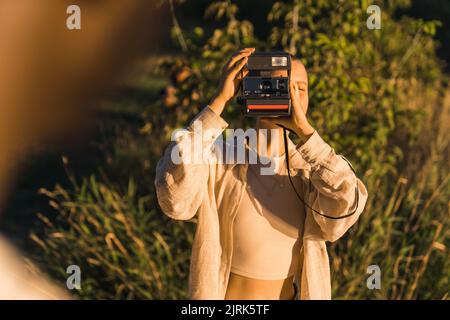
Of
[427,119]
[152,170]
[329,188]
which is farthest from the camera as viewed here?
[427,119]

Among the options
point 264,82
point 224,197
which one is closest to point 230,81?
Result: point 264,82

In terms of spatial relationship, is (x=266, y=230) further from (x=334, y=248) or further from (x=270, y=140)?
(x=334, y=248)

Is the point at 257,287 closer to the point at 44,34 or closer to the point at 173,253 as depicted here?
the point at 173,253

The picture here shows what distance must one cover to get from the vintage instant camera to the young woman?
0.11 ft

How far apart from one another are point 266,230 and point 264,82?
0.49 m

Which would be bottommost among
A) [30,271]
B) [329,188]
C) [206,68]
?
[30,271]

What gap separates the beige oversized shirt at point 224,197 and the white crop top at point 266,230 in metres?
0.03

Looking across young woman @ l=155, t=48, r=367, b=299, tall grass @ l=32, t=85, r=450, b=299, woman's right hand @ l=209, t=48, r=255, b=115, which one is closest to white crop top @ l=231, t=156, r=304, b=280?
young woman @ l=155, t=48, r=367, b=299

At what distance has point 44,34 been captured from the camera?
902 centimetres

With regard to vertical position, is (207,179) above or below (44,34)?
below

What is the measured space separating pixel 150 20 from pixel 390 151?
15.0ft

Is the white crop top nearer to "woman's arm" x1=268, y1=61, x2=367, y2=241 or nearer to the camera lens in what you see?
"woman's arm" x1=268, y1=61, x2=367, y2=241

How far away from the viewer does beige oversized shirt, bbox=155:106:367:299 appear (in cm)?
230

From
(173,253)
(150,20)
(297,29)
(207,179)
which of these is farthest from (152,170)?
(150,20)
